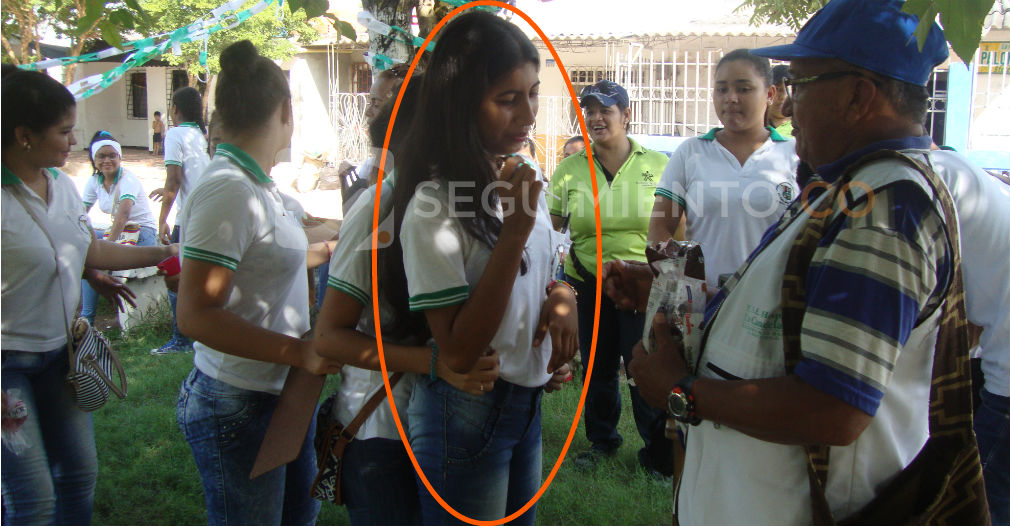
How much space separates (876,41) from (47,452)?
2992mm

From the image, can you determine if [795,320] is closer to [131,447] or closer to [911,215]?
[911,215]

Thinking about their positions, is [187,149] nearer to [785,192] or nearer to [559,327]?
[785,192]

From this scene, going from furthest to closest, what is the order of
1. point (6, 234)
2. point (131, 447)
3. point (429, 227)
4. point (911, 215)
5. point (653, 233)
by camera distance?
point (131, 447) → point (653, 233) → point (6, 234) → point (429, 227) → point (911, 215)

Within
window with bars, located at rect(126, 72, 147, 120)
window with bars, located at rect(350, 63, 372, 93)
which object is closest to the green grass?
window with bars, located at rect(350, 63, 372, 93)

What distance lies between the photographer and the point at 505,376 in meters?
1.86

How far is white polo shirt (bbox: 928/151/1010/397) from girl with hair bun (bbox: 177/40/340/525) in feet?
6.41

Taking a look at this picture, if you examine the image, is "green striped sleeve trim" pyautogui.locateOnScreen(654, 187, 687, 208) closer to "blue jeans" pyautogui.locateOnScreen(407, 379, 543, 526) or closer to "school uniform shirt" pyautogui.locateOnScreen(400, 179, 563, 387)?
"school uniform shirt" pyautogui.locateOnScreen(400, 179, 563, 387)

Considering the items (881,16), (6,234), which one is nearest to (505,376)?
(881,16)

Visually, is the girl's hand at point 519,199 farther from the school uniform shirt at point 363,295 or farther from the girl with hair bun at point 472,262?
the school uniform shirt at point 363,295

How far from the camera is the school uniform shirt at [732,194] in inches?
139

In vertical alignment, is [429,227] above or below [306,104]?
below

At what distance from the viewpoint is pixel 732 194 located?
3584 mm

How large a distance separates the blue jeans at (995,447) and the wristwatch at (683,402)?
5.37 feet

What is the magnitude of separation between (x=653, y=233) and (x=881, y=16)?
2.51 meters
